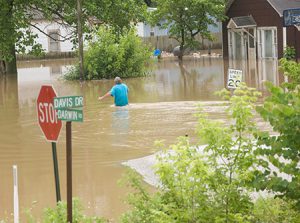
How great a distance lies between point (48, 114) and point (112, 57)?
31377 millimetres

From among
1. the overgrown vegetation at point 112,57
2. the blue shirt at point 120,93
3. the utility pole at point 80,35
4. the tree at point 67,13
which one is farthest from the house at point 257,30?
the blue shirt at point 120,93

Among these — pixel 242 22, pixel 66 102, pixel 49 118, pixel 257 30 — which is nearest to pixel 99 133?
pixel 49 118

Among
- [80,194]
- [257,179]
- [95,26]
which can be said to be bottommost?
[80,194]

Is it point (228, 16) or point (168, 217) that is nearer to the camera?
point (168, 217)

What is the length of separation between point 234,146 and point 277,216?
3.04 ft

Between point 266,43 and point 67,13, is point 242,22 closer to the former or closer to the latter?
point 266,43

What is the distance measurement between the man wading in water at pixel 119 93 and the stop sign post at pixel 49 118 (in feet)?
49.0

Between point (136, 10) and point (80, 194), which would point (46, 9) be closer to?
point (136, 10)

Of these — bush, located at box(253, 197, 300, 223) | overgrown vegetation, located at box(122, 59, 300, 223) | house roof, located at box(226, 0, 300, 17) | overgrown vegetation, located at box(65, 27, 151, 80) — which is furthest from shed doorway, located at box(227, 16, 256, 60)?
overgrown vegetation, located at box(122, 59, 300, 223)

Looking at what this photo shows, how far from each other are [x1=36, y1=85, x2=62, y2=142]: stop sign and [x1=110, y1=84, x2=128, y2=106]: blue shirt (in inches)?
589

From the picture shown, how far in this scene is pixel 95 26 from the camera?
142 ft

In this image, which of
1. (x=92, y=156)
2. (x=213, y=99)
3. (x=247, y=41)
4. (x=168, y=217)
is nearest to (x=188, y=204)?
(x=168, y=217)

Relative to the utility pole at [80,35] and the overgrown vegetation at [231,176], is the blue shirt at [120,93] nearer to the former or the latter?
the utility pole at [80,35]

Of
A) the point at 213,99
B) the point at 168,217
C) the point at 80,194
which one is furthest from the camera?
the point at 213,99
